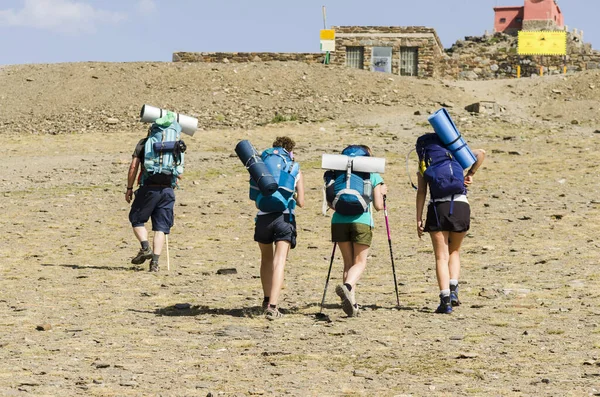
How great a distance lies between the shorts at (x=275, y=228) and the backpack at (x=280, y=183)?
0.08 metres

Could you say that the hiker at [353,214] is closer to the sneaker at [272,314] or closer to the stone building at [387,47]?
the sneaker at [272,314]

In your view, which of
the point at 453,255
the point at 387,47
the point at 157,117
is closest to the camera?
the point at 453,255

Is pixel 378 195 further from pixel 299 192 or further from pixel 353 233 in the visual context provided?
pixel 299 192

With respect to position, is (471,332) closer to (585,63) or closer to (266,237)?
(266,237)

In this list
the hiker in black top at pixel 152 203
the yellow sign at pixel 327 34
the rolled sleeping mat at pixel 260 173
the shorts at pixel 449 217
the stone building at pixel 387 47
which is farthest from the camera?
the stone building at pixel 387 47

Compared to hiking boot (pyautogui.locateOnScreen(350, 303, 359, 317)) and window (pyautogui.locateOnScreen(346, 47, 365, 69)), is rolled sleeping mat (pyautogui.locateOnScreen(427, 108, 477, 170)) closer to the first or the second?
hiking boot (pyautogui.locateOnScreen(350, 303, 359, 317))

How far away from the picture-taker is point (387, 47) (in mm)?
45031

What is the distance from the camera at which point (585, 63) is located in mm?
46688

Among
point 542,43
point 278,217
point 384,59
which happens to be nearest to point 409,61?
point 384,59

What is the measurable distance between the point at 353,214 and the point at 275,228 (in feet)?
2.26

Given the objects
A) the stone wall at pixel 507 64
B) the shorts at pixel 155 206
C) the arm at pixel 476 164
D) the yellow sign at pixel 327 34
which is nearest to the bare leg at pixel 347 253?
the arm at pixel 476 164

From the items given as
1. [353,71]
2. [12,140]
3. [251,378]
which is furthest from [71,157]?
[251,378]

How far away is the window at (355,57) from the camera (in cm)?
4544

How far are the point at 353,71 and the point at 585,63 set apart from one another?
12.6 meters
